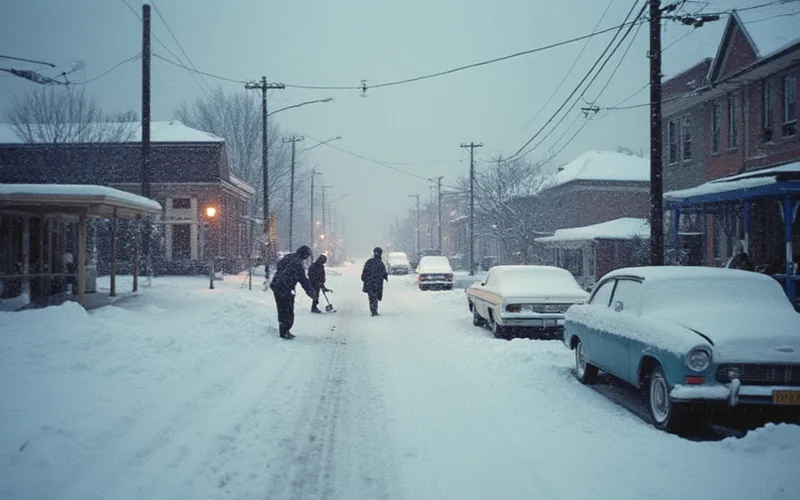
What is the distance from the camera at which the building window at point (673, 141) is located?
1043 inches

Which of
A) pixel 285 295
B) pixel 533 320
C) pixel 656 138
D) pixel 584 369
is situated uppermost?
pixel 656 138

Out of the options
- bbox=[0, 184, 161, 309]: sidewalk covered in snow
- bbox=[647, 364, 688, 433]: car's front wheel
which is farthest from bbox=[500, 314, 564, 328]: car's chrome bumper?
bbox=[0, 184, 161, 309]: sidewalk covered in snow

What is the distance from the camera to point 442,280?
2955cm

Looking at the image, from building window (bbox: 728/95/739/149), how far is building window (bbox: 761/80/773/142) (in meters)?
1.66

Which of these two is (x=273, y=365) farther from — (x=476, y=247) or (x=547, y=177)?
(x=476, y=247)

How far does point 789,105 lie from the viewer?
18609mm

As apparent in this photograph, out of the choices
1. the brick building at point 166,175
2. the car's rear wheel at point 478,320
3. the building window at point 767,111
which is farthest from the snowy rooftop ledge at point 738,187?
the brick building at point 166,175

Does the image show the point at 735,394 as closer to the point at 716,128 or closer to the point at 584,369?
the point at 584,369

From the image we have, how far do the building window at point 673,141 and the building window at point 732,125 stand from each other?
4.35m

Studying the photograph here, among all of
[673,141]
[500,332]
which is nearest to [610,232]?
[673,141]

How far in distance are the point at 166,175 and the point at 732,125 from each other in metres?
29.1

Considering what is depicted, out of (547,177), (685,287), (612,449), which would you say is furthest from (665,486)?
(547,177)

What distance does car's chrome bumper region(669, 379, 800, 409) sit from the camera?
550cm

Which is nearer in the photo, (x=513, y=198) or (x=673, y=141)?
(x=673, y=141)
